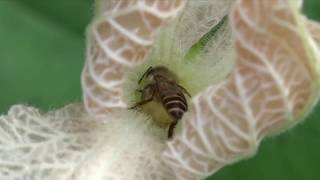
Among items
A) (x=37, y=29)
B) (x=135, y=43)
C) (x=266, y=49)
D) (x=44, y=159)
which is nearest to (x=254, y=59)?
(x=266, y=49)

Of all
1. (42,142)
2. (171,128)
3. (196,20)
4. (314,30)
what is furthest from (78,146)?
(314,30)

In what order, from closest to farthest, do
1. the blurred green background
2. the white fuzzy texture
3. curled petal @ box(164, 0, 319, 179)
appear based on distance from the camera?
curled petal @ box(164, 0, 319, 179) < the white fuzzy texture < the blurred green background

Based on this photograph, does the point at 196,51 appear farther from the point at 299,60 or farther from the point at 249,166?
the point at 249,166

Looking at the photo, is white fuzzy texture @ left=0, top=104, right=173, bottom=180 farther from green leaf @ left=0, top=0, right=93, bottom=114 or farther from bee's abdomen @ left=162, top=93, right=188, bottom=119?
green leaf @ left=0, top=0, right=93, bottom=114

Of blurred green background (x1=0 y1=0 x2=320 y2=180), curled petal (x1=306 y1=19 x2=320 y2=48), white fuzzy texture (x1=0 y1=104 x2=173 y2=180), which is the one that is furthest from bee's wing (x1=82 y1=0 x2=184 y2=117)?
blurred green background (x1=0 y1=0 x2=320 y2=180)

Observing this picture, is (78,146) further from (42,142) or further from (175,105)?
(175,105)

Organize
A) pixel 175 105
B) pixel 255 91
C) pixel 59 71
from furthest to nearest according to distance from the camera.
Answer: pixel 59 71 < pixel 175 105 < pixel 255 91
